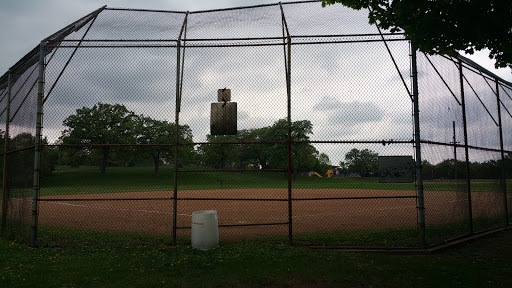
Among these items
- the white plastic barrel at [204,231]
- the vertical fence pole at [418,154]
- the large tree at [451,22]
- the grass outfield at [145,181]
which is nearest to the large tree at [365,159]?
the grass outfield at [145,181]

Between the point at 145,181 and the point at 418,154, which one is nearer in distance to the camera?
the point at 418,154

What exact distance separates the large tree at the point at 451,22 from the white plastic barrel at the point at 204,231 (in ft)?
16.9

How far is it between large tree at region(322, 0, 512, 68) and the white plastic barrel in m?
5.14

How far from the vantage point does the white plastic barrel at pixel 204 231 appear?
618cm

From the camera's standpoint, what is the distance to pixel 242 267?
5148mm

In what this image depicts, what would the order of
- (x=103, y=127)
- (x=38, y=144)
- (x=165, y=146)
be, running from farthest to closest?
1. (x=165, y=146)
2. (x=103, y=127)
3. (x=38, y=144)

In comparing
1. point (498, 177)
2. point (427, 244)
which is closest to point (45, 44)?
point (427, 244)

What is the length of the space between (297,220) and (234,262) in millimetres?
5782

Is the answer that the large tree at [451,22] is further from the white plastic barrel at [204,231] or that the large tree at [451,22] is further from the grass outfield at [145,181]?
the white plastic barrel at [204,231]

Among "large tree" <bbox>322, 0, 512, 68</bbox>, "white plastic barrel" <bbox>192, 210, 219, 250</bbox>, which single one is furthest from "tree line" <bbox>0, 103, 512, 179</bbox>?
"large tree" <bbox>322, 0, 512, 68</bbox>

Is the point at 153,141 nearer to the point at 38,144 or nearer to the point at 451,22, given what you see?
the point at 38,144

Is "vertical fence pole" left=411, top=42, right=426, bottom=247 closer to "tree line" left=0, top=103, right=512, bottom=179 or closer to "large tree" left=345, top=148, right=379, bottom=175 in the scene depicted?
"tree line" left=0, top=103, right=512, bottom=179

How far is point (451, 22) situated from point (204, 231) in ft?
20.7

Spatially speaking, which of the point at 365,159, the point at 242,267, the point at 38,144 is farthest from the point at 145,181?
the point at 242,267
